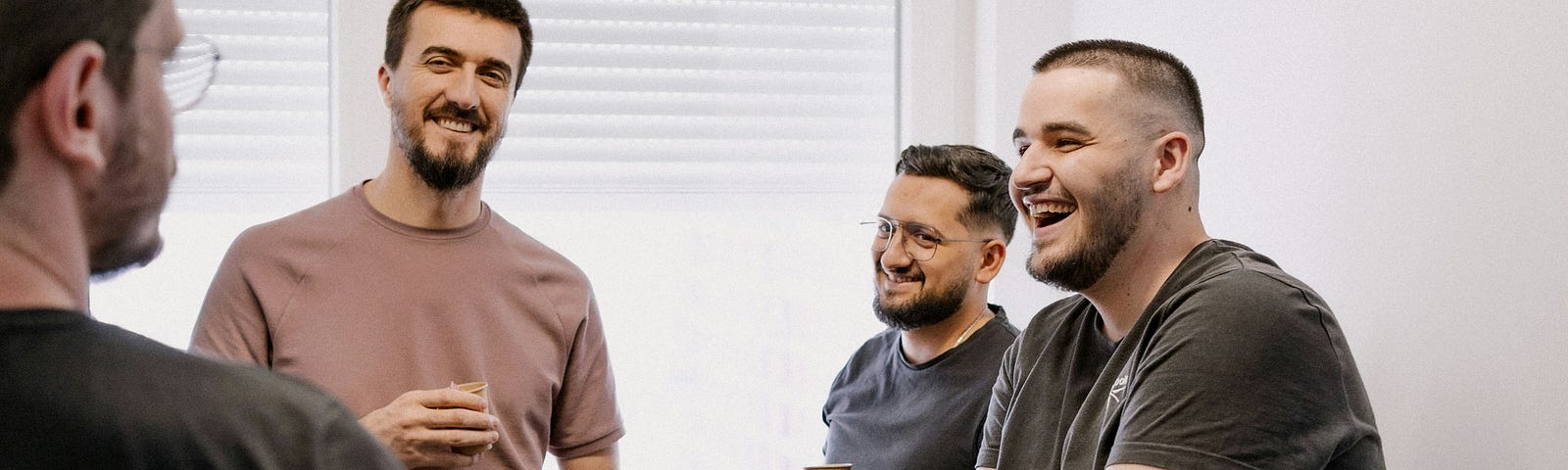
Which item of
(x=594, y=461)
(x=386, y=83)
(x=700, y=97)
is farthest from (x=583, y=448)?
(x=700, y=97)

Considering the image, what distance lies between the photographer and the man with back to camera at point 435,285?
1996 millimetres

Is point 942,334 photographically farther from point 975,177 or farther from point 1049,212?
point 1049,212

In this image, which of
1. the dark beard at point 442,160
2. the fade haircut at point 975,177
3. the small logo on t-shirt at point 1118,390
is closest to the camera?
the small logo on t-shirt at point 1118,390

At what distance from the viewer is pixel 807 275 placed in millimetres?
3273

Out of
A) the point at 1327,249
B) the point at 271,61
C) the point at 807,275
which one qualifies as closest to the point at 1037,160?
the point at 1327,249

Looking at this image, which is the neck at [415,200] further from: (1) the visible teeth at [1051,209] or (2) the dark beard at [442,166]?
(1) the visible teeth at [1051,209]

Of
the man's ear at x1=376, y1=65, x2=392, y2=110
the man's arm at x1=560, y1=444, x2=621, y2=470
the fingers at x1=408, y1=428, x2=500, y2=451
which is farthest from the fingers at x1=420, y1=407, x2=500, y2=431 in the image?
the man's ear at x1=376, y1=65, x2=392, y2=110

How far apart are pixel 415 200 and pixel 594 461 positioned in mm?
541

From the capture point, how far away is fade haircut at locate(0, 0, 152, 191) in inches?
28.1

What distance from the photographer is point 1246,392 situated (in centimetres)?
146

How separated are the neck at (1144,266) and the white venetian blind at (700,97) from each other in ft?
5.18

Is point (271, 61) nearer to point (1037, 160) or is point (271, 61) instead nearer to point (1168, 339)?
point (1037, 160)

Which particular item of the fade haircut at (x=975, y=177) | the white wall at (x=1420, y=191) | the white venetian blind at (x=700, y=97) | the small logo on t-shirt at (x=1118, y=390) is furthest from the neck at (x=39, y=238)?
the white venetian blind at (x=700, y=97)

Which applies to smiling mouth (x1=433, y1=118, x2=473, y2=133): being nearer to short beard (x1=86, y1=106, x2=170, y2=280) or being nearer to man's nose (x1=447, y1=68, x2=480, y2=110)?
man's nose (x1=447, y1=68, x2=480, y2=110)
